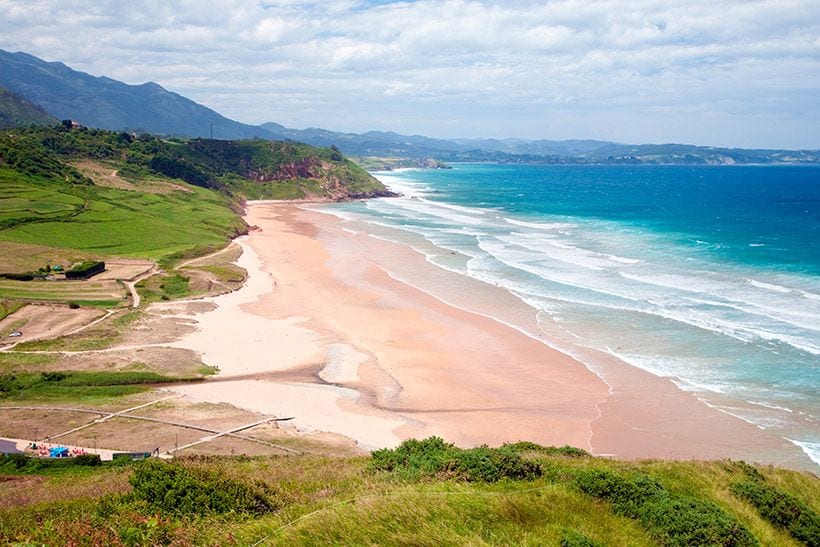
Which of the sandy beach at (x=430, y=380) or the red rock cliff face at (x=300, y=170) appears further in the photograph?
the red rock cliff face at (x=300, y=170)

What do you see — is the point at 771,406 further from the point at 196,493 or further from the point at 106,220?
the point at 106,220

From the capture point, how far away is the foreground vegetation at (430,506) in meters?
11.1

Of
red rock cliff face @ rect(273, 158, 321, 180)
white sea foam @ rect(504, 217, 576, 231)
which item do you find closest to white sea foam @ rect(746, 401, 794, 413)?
white sea foam @ rect(504, 217, 576, 231)

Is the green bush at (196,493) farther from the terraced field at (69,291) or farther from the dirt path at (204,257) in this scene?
the dirt path at (204,257)

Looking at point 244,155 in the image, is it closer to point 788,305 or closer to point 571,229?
point 571,229

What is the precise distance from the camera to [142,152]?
445 ft

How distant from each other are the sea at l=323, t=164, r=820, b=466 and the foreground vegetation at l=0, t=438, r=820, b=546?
14426mm

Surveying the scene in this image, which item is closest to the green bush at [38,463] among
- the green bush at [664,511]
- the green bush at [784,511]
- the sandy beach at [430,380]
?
the sandy beach at [430,380]

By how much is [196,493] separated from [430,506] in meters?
5.29

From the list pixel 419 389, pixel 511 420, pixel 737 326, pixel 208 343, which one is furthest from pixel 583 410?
pixel 208 343

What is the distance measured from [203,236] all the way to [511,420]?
60.7 meters

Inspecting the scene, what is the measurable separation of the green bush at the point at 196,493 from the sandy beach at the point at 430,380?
1436 centimetres

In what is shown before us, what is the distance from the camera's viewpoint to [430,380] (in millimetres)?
36594

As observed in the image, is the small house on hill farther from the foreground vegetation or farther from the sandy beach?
the foreground vegetation
